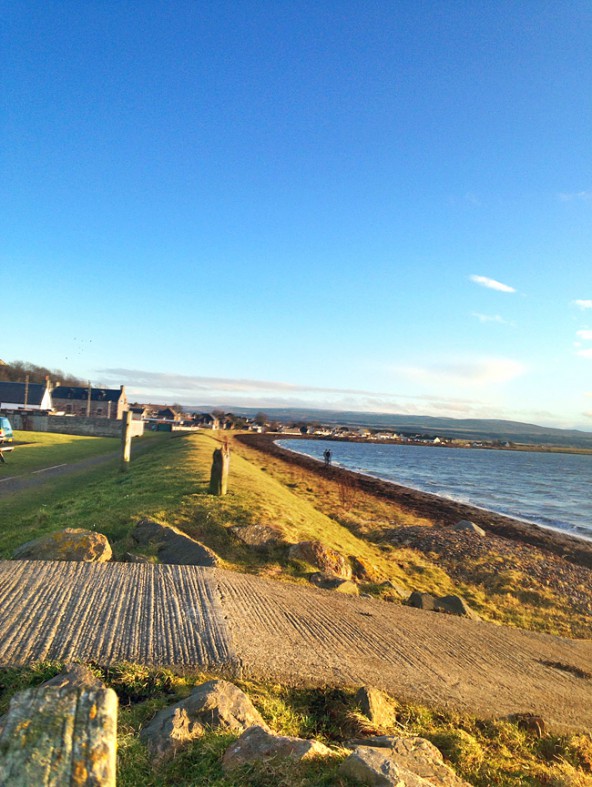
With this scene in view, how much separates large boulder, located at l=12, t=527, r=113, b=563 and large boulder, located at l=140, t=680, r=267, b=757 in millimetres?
4441

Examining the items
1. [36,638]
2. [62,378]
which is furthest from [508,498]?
[62,378]

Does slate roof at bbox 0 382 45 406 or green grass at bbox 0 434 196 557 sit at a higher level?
slate roof at bbox 0 382 45 406

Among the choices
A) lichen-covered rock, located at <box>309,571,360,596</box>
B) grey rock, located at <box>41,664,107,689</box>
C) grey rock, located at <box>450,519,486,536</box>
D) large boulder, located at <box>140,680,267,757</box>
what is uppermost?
grey rock, located at <box>41,664,107,689</box>

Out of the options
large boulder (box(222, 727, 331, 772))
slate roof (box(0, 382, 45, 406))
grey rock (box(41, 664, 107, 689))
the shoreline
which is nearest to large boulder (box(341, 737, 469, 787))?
large boulder (box(222, 727, 331, 772))

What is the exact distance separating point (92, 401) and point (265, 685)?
93409mm

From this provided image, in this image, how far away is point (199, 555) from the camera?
8727 millimetres

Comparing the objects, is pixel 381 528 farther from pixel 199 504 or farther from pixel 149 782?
pixel 149 782

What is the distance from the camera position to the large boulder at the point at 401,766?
10.3 feet

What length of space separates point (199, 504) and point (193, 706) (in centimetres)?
845

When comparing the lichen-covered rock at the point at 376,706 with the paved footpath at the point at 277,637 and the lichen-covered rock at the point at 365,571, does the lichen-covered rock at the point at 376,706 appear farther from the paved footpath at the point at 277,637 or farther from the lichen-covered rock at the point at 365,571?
the lichen-covered rock at the point at 365,571

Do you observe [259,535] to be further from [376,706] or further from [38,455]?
[38,455]

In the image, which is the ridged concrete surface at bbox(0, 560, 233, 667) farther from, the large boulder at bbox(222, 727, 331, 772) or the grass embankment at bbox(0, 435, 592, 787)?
the large boulder at bbox(222, 727, 331, 772)

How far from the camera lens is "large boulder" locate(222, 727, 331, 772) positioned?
11.1 ft

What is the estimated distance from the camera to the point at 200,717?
395cm
